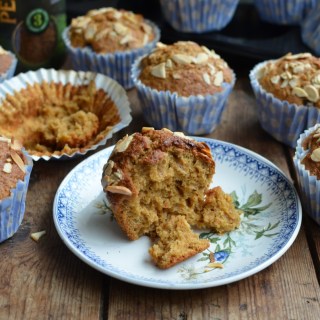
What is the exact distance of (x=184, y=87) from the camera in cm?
206

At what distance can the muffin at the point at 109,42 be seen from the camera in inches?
93.9

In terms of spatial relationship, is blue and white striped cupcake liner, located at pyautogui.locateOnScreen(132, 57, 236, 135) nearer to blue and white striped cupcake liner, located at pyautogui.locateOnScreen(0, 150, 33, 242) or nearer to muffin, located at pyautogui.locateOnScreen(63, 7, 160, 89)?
muffin, located at pyautogui.locateOnScreen(63, 7, 160, 89)

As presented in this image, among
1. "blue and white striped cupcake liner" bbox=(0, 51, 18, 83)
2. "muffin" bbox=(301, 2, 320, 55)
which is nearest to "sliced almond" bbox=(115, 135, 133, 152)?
"blue and white striped cupcake liner" bbox=(0, 51, 18, 83)

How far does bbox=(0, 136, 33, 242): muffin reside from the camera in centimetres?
156

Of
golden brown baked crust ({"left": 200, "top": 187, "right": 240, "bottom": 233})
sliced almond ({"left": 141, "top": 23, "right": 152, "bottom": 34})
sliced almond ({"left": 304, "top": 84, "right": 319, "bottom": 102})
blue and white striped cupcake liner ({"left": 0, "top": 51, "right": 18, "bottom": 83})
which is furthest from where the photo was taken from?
sliced almond ({"left": 141, "top": 23, "right": 152, "bottom": 34})

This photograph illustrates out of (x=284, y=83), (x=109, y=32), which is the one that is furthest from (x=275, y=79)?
(x=109, y=32)

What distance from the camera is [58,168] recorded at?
2002 mm

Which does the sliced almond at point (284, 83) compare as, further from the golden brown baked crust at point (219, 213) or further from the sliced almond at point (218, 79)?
the golden brown baked crust at point (219, 213)

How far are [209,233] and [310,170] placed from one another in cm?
34

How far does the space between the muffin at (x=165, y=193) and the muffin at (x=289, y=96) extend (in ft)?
1.67

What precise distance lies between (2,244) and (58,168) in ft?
1.38

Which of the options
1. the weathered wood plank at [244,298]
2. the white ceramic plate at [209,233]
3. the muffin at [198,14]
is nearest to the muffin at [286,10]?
the muffin at [198,14]

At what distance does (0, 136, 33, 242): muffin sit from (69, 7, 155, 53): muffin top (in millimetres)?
823

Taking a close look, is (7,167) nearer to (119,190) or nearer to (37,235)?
(37,235)
